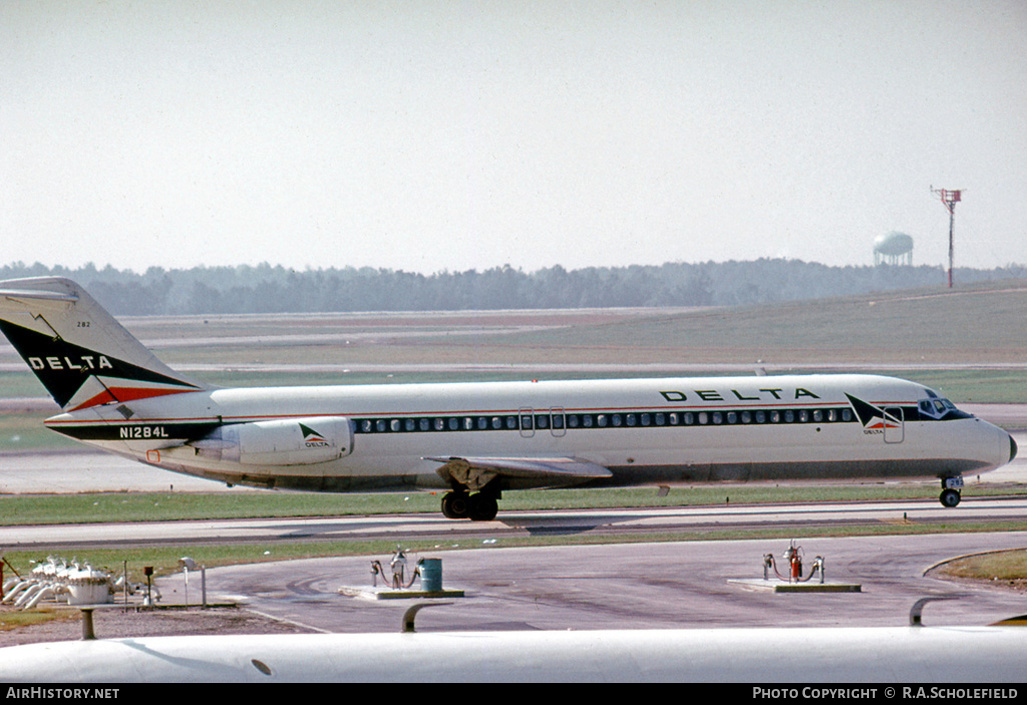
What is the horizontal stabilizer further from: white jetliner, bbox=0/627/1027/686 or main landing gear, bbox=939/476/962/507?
white jetliner, bbox=0/627/1027/686

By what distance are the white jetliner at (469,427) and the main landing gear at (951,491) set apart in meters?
0.06

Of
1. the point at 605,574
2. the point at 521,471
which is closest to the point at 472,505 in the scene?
the point at 521,471

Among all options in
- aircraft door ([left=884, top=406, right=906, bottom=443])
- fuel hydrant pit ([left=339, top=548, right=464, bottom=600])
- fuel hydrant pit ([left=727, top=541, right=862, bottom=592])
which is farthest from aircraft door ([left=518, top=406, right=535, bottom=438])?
fuel hydrant pit ([left=727, top=541, right=862, bottom=592])

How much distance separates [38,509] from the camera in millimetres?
40781

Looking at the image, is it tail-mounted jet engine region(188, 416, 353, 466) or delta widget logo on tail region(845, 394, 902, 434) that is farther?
delta widget logo on tail region(845, 394, 902, 434)

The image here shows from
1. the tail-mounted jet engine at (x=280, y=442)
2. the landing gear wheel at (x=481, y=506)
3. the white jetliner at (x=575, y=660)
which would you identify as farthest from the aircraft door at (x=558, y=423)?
the white jetliner at (x=575, y=660)

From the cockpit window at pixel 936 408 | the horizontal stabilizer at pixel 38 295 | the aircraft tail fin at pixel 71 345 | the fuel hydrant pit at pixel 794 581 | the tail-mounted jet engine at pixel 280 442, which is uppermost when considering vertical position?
the horizontal stabilizer at pixel 38 295

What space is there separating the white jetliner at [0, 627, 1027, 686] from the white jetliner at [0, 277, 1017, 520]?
26887mm

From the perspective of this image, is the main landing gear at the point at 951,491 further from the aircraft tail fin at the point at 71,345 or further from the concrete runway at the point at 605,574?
the aircraft tail fin at the point at 71,345

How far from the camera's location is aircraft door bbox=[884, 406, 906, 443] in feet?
121

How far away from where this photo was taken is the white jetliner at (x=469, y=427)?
35.1 m
